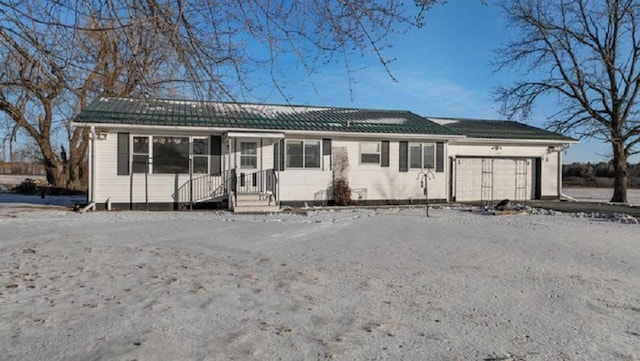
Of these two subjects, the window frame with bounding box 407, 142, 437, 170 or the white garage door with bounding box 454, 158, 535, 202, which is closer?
the window frame with bounding box 407, 142, 437, 170

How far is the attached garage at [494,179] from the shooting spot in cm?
1905

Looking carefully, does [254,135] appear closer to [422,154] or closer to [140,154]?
[140,154]

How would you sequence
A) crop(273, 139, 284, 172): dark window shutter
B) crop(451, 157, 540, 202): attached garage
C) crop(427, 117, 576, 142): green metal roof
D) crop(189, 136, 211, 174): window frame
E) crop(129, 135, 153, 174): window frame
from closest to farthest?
crop(129, 135, 153, 174): window frame, crop(189, 136, 211, 174): window frame, crop(273, 139, 284, 172): dark window shutter, crop(451, 157, 540, 202): attached garage, crop(427, 117, 576, 142): green metal roof

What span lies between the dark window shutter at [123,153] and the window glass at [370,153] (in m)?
8.09

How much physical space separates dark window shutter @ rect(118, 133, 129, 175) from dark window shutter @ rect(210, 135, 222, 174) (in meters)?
2.64

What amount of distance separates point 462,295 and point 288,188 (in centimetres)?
1136

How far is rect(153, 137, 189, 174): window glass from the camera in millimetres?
14508

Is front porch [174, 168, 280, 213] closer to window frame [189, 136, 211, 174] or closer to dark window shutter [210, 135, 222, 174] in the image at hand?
dark window shutter [210, 135, 222, 174]

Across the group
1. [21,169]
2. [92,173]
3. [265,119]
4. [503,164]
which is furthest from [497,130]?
[21,169]

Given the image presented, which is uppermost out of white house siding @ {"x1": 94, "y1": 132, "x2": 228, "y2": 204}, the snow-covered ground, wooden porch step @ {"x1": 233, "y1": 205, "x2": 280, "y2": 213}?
white house siding @ {"x1": 94, "y1": 132, "x2": 228, "y2": 204}

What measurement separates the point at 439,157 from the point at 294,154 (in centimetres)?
585

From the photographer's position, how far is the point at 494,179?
19.5 m

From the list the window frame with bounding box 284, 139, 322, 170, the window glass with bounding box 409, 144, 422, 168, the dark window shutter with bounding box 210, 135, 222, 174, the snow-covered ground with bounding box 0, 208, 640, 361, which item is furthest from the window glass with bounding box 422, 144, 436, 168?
the snow-covered ground with bounding box 0, 208, 640, 361

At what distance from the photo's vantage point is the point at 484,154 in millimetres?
19266
